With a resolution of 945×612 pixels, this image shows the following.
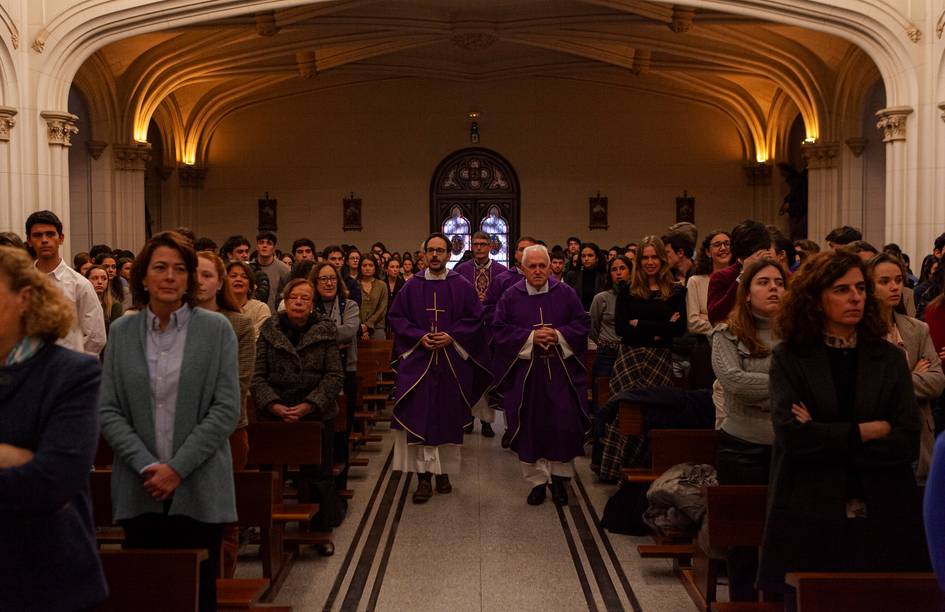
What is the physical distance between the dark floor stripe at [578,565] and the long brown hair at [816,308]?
2.08m

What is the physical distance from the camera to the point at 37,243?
17.0ft

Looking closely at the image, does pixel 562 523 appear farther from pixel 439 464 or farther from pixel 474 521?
pixel 439 464

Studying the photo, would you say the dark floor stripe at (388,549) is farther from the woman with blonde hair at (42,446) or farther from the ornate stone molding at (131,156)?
the ornate stone molding at (131,156)

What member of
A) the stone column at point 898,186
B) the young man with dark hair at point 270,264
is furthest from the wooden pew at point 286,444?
the stone column at point 898,186

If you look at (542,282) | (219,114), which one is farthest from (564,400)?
(219,114)

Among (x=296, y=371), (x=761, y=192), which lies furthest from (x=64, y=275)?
(x=761, y=192)

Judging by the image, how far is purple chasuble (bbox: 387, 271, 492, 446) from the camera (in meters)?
7.20

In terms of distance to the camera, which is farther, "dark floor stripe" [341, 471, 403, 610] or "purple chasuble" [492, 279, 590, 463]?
"purple chasuble" [492, 279, 590, 463]

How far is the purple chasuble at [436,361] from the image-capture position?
720cm

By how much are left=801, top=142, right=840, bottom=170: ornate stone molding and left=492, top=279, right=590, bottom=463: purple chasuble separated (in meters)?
10.8

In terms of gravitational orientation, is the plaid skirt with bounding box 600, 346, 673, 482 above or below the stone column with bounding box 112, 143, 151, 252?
below

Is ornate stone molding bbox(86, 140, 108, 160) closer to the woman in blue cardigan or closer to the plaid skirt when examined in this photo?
the plaid skirt

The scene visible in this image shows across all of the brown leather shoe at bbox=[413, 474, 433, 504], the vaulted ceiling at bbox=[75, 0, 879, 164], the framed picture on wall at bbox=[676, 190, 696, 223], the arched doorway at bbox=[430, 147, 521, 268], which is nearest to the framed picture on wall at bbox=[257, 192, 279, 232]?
the vaulted ceiling at bbox=[75, 0, 879, 164]

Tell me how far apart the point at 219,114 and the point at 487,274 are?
1245cm
